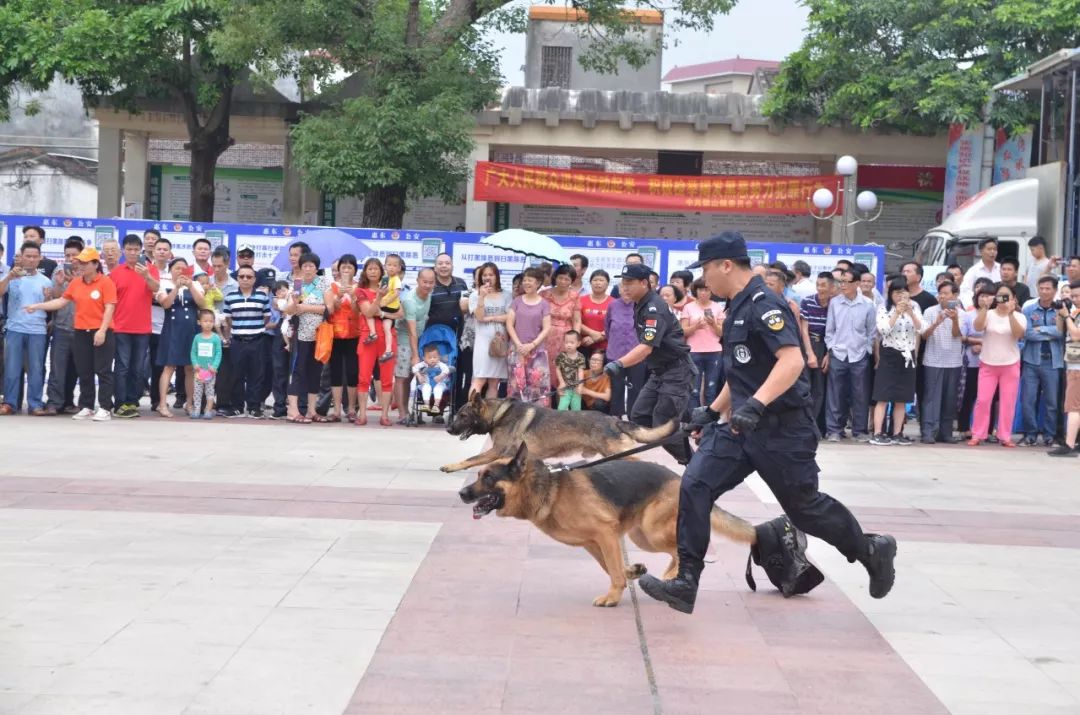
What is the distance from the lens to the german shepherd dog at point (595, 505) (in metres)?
6.57

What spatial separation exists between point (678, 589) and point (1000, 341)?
381 inches

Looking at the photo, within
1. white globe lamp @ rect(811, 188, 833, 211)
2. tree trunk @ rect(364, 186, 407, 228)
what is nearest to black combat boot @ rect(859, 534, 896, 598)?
white globe lamp @ rect(811, 188, 833, 211)

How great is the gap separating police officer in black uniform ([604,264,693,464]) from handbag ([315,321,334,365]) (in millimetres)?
5206

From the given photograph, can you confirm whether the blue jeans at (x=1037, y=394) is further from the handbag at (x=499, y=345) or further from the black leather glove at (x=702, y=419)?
the black leather glove at (x=702, y=419)

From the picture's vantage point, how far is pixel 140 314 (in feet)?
47.1

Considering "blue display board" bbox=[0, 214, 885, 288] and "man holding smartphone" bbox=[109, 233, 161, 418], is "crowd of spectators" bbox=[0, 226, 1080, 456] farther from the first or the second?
"blue display board" bbox=[0, 214, 885, 288]

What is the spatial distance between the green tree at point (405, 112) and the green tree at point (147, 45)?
92 cm

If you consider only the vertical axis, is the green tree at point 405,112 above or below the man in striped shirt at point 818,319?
above

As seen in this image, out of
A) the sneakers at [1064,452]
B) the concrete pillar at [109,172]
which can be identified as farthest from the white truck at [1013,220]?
the concrete pillar at [109,172]

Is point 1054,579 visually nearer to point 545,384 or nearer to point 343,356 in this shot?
point 545,384

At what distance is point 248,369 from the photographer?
1505 cm

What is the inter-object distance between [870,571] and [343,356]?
921 cm

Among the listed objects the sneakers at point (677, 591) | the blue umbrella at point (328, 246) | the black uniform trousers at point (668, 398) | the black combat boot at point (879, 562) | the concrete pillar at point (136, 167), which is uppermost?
the concrete pillar at point (136, 167)

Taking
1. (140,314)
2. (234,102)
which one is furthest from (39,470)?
(234,102)
